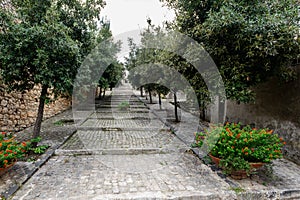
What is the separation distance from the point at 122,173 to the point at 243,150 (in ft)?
8.26

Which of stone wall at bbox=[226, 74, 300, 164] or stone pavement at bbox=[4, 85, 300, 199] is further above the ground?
stone wall at bbox=[226, 74, 300, 164]

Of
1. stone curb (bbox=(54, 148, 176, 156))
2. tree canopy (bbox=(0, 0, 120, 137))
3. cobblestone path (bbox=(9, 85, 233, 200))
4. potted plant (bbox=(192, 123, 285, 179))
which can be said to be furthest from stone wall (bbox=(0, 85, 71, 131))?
potted plant (bbox=(192, 123, 285, 179))

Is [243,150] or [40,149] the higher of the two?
[243,150]

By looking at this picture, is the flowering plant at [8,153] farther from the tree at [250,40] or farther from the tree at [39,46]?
the tree at [250,40]

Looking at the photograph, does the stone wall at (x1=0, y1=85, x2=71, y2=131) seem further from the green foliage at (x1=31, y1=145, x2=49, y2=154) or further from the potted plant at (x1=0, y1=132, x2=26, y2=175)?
the potted plant at (x1=0, y1=132, x2=26, y2=175)

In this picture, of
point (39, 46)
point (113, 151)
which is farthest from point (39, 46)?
point (113, 151)

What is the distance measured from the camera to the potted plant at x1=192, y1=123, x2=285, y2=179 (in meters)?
3.49

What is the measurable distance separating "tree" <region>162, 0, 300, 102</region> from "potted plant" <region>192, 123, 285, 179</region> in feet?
3.35

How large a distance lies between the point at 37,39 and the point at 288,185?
620 centimetres

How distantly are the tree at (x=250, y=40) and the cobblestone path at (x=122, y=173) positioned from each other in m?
2.08

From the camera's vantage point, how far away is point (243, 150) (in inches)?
139

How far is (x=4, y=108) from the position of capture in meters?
6.35

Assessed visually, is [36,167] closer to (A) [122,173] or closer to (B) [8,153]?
(B) [8,153]

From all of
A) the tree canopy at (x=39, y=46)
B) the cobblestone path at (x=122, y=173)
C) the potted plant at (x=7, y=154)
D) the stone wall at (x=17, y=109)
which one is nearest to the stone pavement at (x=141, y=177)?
the cobblestone path at (x=122, y=173)
